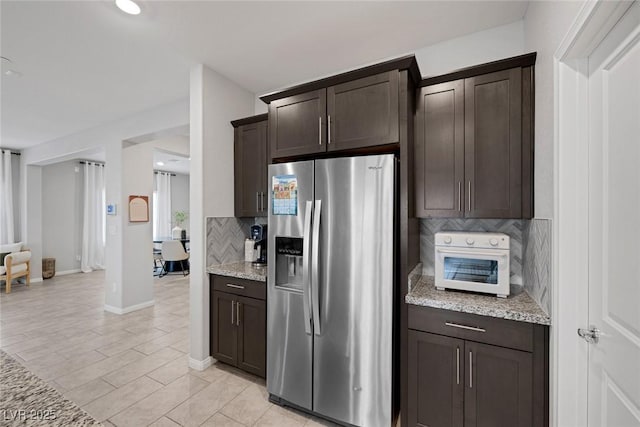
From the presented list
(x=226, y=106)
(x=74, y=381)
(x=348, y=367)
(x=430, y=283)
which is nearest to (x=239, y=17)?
(x=226, y=106)

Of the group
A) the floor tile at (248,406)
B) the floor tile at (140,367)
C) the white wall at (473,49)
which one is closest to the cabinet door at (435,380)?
the floor tile at (248,406)

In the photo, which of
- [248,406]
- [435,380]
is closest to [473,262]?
[435,380]

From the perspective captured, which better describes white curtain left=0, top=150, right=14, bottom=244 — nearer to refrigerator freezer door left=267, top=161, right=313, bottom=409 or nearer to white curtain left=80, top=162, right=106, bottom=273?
white curtain left=80, top=162, right=106, bottom=273

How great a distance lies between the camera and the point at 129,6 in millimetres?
1902

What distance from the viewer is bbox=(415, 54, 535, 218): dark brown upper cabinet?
1783 mm

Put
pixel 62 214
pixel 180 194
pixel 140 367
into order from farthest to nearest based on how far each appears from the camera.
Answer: pixel 180 194
pixel 62 214
pixel 140 367

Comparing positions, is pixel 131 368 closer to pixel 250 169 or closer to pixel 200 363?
pixel 200 363

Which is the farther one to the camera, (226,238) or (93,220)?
(93,220)

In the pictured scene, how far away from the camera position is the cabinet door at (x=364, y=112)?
1.88 m

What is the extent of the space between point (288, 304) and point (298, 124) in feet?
4.57

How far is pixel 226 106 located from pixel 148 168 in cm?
248

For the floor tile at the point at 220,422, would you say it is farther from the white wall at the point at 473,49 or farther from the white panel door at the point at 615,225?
the white wall at the point at 473,49

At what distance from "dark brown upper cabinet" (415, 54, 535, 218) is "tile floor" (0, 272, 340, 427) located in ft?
6.13

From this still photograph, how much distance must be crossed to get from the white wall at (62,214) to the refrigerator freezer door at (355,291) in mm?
7852
